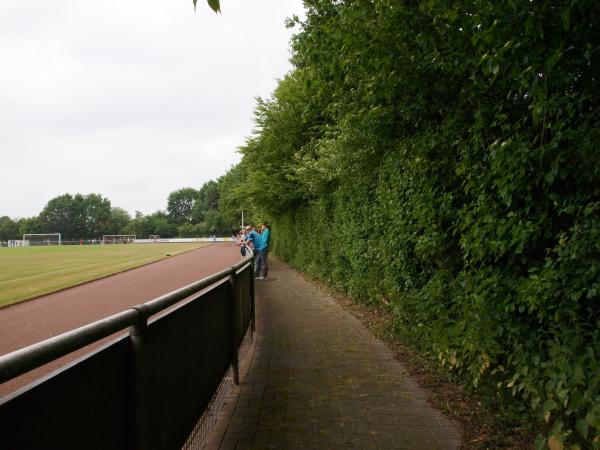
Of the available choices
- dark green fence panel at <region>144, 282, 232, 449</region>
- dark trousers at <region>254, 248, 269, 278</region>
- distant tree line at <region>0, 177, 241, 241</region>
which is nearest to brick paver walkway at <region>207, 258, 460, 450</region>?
dark green fence panel at <region>144, 282, 232, 449</region>

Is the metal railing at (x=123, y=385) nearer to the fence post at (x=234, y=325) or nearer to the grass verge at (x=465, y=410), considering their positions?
the fence post at (x=234, y=325)

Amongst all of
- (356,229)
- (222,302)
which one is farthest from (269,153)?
(222,302)

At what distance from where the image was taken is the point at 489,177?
11.0 feet

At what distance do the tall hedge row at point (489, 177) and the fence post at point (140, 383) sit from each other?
2.22 meters

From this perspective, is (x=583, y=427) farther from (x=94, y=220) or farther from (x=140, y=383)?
(x=94, y=220)

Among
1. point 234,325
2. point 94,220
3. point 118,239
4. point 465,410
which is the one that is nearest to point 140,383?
point 234,325

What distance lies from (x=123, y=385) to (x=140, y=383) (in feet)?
0.36

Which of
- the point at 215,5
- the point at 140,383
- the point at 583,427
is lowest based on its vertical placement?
the point at 583,427

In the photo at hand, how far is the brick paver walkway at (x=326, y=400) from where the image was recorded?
3490 millimetres

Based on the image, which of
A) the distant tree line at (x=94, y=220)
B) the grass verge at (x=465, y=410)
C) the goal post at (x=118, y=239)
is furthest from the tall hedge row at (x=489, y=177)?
the distant tree line at (x=94, y=220)

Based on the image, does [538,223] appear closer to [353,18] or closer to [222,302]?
[222,302]

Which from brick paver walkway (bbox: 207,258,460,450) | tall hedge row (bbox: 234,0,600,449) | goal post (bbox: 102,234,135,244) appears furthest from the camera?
A: goal post (bbox: 102,234,135,244)

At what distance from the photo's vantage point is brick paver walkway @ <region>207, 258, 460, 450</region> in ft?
11.5

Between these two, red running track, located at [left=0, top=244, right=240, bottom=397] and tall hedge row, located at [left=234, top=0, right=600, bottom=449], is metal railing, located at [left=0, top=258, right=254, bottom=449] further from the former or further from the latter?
red running track, located at [left=0, top=244, right=240, bottom=397]
